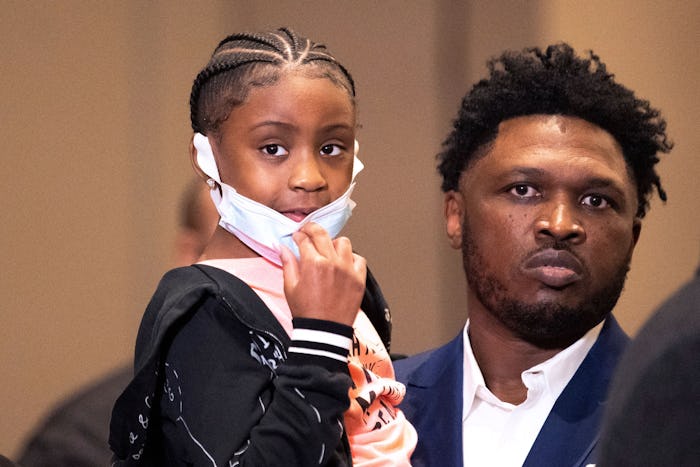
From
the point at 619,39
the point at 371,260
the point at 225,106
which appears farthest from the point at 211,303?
the point at 619,39

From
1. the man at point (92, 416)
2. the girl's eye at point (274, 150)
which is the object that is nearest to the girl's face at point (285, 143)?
the girl's eye at point (274, 150)

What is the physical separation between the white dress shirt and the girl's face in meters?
0.63

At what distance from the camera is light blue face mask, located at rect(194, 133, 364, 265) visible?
1561 millimetres

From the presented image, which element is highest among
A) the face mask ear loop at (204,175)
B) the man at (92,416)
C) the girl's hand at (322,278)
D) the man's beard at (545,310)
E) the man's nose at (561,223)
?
the face mask ear loop at (204,175)

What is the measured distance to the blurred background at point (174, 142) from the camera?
3.49 metres

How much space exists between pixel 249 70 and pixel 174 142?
86.5 inches

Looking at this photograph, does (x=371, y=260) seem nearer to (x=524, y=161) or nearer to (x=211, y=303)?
(x=524, y=161)

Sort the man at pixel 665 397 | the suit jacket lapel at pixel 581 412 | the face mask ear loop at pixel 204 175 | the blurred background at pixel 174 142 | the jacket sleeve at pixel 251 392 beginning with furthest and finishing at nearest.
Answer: the blurred background at pixel 174 142 → the suit jacket lapel at pixel 581 412 → the face mask ear loop at pixel 204 175 → the jacket sleeve at pixel 251 392 → the man at pixel 665 397

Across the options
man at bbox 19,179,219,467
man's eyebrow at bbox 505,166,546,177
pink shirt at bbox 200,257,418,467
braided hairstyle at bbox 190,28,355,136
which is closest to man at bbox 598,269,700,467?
pink shirt at bbox 200,257,418,467

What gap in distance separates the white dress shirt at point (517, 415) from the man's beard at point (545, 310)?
0.14 ft

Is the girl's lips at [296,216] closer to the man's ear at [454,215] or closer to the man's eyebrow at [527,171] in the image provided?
the man's eyebrow at [527,171]

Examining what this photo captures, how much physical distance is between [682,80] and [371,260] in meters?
1.30

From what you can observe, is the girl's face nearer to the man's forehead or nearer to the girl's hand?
the girl's hand

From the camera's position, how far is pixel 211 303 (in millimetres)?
1486
